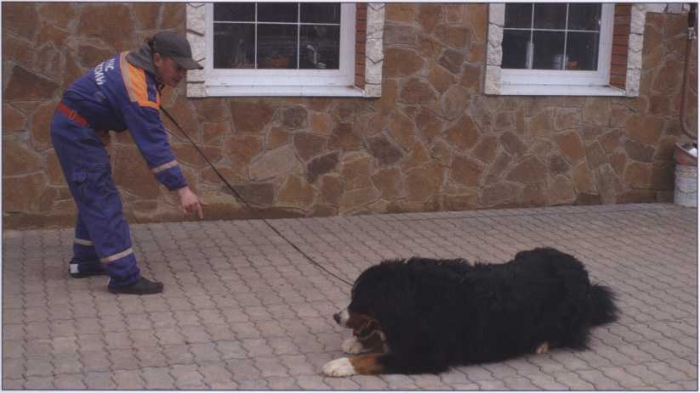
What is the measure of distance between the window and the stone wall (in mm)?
281

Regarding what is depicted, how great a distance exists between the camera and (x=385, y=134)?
28.8ft

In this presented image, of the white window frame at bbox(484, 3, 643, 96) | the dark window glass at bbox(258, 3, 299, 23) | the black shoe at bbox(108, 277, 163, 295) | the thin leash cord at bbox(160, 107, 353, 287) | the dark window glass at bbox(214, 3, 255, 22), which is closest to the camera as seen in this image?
the black shoe at bbox(108, 277, 163, 295)

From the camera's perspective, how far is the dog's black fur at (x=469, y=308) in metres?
4.73

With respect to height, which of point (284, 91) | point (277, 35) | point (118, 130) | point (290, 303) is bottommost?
point (290, 303)

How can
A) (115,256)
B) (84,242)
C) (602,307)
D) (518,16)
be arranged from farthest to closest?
1. (518,16)
2. (84,242)
3. (115,256)
4. (602,307)

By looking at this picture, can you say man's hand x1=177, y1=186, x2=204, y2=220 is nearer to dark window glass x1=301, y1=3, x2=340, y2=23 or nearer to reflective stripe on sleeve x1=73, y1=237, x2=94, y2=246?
reflective stripe on sleeve x1=73, y1=237, x2=94, y2=246

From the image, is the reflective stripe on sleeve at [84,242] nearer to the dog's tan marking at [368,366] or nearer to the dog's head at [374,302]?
the dog's head at [374,302]

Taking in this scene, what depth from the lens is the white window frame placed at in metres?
8.91

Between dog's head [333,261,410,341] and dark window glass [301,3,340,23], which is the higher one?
dark window glass [301,3,340,23]

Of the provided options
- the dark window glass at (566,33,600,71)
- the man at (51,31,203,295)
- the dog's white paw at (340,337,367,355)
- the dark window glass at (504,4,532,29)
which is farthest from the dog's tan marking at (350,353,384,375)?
the dark window glass at (566,33,600,71)

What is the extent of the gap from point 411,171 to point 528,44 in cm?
182

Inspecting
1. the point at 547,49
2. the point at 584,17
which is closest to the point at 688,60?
the point at 584,17

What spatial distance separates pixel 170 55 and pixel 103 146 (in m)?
0.79

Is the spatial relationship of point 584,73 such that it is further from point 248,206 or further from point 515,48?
point 248,206
